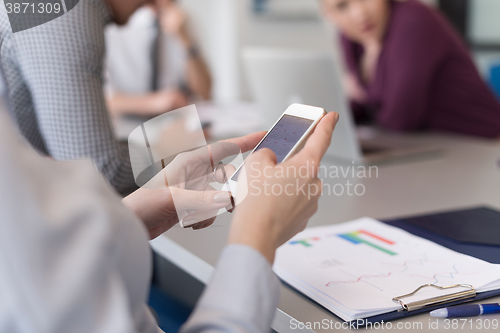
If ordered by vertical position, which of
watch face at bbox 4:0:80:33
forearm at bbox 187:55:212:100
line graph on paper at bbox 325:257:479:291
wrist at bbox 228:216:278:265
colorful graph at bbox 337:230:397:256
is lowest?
forearm at bbox 187:55:212:100

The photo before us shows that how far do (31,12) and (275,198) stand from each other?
65 cm

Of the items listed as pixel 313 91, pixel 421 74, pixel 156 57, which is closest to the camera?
pixel 313 91

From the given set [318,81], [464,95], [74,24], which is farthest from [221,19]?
[74,24]

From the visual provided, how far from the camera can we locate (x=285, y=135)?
1.77 feet

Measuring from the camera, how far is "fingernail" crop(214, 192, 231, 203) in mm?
506

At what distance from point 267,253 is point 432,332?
0.65ft

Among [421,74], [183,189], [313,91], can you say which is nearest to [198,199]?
[183,189]

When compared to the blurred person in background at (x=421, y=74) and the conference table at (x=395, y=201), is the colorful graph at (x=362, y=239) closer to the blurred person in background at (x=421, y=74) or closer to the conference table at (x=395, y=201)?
the conference table at (x=395, y=201)

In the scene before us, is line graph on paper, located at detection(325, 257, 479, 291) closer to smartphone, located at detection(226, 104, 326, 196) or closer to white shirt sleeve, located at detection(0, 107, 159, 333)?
smartphone, located at detection(226, 104, 326, 196)

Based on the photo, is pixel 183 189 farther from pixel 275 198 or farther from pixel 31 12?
pixel 31 12

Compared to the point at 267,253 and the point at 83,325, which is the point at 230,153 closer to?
the point at 267,253

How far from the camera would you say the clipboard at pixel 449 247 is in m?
0.48

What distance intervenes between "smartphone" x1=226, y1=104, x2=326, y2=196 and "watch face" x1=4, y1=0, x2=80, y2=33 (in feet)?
1.69

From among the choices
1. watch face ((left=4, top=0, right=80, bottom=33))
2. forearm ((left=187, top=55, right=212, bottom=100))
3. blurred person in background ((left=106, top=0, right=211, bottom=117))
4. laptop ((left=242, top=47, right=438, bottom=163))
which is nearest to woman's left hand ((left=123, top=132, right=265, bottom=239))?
watch face ((left=4, top=0, right=80, bottom=33))
